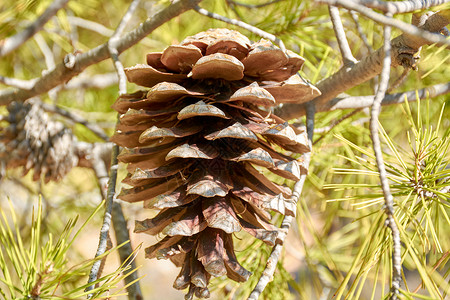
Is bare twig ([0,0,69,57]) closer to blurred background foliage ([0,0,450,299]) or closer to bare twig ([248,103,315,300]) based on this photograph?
blurred background foliage ([0,0,450,299])

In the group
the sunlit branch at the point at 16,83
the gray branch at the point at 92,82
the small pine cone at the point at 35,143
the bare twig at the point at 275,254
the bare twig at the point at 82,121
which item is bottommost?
the bare twig at the point at 275,254

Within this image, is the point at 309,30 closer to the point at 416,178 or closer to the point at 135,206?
the point at 416,178

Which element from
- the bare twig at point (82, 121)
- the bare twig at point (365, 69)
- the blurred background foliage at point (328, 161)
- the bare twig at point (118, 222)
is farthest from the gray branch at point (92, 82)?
the bare twig at point (365, 69)

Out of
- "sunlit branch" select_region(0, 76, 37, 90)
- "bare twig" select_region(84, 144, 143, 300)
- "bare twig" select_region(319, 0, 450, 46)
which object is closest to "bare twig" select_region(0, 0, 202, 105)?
"sunlit branch" select_region(0, 76, 37, 90)

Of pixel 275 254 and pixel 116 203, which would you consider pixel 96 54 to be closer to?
pixel 116 203

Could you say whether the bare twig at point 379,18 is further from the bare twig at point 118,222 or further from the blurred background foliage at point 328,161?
the bare twig at point 118,222
